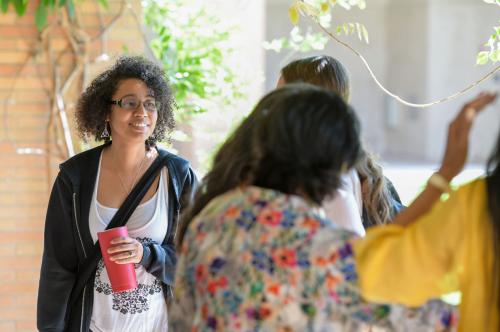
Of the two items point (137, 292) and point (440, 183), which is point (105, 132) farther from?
point (440, 183)

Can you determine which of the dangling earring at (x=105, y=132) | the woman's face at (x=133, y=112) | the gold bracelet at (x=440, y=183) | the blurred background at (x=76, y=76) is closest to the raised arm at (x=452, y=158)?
the gold bracelet at (x=440, y=183)

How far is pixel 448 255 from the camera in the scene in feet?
4.92

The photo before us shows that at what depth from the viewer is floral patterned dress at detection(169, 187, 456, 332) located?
158 centimetres

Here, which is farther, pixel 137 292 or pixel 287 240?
pixel 137 292

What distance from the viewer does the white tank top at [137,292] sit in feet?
8.71

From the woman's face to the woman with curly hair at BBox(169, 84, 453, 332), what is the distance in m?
1.14

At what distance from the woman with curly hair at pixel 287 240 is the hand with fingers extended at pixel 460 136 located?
172 mm

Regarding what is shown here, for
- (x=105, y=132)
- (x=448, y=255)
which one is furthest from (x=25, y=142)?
(x=448, y=255)

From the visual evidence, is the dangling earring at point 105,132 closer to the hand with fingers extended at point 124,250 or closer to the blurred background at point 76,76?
the hand with fingers extended at point 124,250

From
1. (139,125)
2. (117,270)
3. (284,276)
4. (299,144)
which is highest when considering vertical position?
(299,144)

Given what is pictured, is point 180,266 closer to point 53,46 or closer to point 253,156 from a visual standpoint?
point 253,156

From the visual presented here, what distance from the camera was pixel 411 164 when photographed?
51.2 ft

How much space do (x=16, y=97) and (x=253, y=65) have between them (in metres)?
1.25

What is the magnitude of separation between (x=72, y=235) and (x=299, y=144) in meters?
1.34
